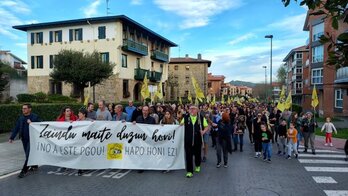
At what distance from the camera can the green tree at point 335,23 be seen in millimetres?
2316

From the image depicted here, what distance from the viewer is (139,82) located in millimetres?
37812

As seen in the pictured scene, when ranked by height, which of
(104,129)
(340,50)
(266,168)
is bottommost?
(266,168)

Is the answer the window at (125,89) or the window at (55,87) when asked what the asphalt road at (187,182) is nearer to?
the window at (125,89)

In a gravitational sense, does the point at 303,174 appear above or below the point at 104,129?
below

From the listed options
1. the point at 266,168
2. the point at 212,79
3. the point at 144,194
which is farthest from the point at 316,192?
the point at 212,79

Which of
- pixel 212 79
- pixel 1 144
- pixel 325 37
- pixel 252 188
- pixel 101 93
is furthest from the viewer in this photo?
pixel 212 79

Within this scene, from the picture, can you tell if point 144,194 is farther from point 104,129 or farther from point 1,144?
point 1,144

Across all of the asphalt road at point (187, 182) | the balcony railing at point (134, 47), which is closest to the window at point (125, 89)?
the balcony railing at point (134, 47)

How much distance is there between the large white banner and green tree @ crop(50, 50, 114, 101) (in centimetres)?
1801

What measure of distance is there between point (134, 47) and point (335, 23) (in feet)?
108

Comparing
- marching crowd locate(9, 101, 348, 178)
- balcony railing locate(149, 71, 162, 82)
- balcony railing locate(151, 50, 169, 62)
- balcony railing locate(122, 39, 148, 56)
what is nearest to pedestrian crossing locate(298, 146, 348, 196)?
marching crowd locate(9, 101, 348, 178)

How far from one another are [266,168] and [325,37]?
22.6 feet

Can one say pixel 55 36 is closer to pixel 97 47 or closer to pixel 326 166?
pixel 97 47

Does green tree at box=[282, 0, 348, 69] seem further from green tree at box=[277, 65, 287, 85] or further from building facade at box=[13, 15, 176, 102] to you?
green tree at box=[277, 65, 287, 85]
